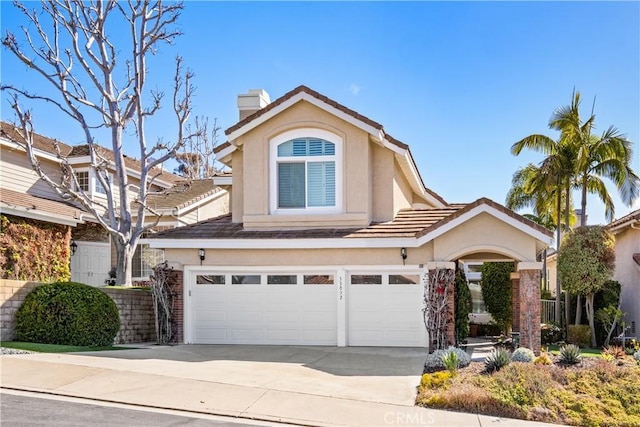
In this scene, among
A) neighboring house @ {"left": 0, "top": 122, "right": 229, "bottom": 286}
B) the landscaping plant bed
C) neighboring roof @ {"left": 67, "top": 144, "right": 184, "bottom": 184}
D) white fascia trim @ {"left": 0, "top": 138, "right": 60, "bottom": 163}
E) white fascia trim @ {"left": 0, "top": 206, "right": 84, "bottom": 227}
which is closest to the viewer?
the landscaping plant bed

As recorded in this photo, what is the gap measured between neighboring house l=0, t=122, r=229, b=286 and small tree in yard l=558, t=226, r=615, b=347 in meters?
14.6

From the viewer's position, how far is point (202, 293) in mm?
16984

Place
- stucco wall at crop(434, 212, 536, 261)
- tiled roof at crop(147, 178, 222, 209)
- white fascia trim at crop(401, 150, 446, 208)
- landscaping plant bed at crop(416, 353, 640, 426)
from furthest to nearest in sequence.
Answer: tiled roof at crop(147, 178, 222, 209) → white fascia trim at crop(401, 150, 446, 208) → stucco wall at crop(434, 212, 536, 261) → landscaping plant bed at crop(416, 353, 640, 426)

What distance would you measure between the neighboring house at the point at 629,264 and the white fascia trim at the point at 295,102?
931 cm

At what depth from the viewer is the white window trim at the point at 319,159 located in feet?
54.9

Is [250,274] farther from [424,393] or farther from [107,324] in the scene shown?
[424,393]

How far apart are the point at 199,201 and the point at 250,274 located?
33.0ft

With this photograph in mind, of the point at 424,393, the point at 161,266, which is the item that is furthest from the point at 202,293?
the point at 424,393

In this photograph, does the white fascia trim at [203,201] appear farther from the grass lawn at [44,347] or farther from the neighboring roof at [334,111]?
the grass lawn at [44,347]

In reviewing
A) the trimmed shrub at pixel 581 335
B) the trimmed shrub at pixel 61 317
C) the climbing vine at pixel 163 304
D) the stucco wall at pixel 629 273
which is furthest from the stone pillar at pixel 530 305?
the trimmed shrub at pixel 61 317

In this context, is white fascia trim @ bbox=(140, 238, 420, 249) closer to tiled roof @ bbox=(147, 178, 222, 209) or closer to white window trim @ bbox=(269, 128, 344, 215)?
white window trim @ bbox=(269, 128, 344, 215)

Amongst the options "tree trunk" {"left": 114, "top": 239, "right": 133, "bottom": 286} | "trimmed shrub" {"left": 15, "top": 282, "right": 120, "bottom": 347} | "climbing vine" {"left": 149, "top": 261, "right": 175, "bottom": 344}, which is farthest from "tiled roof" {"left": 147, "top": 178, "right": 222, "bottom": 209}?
"trimmed shrub" {"left": 15, "top": 282, "right": 120, "bottom": 347}

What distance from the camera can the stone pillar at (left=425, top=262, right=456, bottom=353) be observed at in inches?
592

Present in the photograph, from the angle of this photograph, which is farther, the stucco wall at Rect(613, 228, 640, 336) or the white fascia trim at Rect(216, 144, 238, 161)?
the stucco wall at Rect(613, 228, 640, 336)
